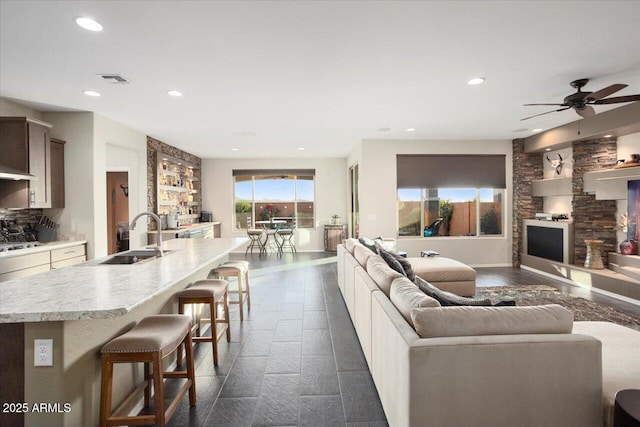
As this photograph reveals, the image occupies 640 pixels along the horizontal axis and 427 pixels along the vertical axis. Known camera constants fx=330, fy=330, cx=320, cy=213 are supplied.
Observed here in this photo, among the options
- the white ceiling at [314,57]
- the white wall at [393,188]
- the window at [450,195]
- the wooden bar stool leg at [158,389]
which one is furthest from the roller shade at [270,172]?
the wooden bar stool leg at [158,389]

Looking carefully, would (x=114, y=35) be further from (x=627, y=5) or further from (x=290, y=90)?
(x=627, y=5)

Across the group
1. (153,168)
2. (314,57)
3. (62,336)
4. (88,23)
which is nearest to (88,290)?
(62,336)

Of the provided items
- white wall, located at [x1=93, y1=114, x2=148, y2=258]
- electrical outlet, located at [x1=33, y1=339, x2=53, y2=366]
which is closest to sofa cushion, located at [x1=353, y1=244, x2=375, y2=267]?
electrical outlet, located at [x1=33, y1=339, x2=53, y2=366]

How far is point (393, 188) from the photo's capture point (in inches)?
269

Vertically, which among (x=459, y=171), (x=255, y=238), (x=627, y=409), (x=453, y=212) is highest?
(x=459, y=171)

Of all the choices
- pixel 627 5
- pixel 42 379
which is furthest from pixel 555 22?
pixel 42 379

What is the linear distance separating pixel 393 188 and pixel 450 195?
55.0 inches

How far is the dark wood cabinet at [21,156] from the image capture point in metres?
4.00

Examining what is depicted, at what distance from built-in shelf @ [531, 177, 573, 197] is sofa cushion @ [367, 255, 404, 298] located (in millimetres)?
4917

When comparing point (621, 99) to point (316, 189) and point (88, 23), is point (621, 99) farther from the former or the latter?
point (316, 189)

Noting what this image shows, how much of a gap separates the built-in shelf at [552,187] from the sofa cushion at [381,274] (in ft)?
16.1

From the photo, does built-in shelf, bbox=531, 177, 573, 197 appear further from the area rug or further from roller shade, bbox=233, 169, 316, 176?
roller shade, bbox=233, 169, 316, 176

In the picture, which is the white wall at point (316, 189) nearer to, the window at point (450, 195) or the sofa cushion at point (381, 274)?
the window at point (450, 195)

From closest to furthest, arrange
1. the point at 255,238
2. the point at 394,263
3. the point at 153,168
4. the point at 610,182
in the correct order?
the point at 394,263 → the point at 610,182 → the point at 153,168 → the point at 255,238
